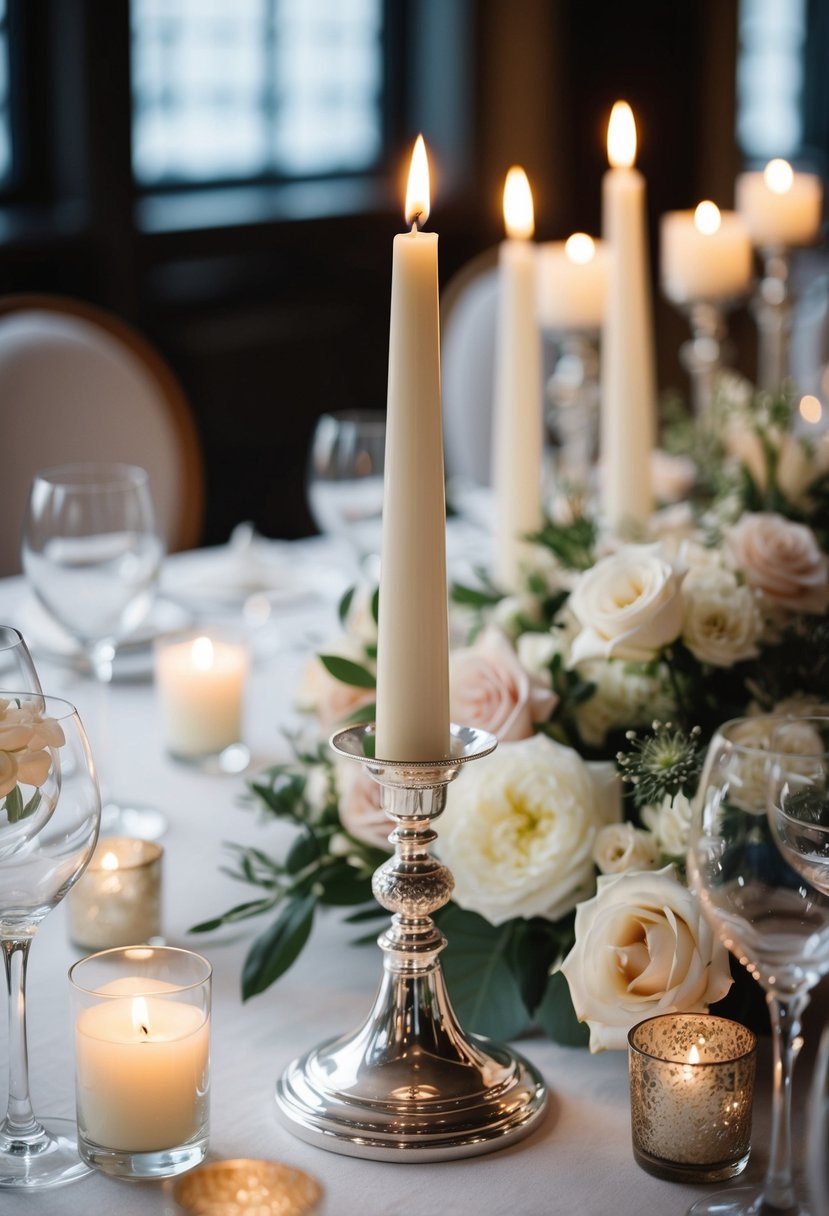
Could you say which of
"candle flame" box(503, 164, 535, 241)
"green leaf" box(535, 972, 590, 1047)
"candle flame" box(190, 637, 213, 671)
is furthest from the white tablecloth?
"candle flame" box(503, 164, 535, 241)

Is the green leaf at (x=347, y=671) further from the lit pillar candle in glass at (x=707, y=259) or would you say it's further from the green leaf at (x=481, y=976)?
the lit pillar candle in glass at (x=707, y=259)

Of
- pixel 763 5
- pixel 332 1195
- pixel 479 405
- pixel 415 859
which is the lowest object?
pixel 332 1195

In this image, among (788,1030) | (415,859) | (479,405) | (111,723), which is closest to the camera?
(788,1030)

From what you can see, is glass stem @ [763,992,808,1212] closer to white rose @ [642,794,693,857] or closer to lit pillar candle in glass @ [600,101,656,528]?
white rose @ [642,794,693,857]

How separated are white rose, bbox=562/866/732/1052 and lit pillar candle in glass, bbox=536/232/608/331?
132cm

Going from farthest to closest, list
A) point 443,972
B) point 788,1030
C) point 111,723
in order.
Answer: point 111,723
point 443,972
point 788,1030

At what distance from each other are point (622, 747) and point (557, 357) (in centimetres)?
203

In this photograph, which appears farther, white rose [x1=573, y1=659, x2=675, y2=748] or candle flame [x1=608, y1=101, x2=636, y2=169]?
candle flame [x1=608, y1=101, x2=636, y2=169]

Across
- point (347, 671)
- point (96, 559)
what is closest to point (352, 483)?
point (96, 559)

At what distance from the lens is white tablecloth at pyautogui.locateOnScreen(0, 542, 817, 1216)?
0.72 metres

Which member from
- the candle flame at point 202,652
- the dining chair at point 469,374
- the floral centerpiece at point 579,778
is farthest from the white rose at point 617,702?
the dining chair at point 469,374

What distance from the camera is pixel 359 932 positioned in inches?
39.3

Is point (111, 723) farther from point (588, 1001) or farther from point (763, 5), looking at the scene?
point (763, 5)

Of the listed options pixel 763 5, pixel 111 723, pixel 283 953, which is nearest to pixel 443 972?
pixel 283 953
